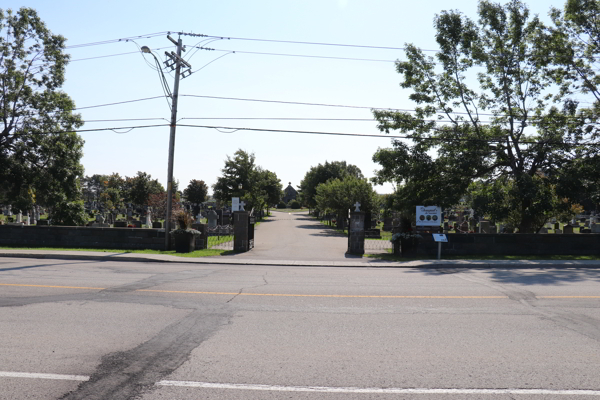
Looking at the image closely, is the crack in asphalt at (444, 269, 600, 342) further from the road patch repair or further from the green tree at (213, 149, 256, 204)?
the green tree at (213, 149, 256, 204)

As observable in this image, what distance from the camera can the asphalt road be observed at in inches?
179

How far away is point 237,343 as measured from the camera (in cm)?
600

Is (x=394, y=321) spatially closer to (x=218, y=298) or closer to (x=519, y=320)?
(x=519, y=320)

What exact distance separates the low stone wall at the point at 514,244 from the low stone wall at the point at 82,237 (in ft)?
40.5

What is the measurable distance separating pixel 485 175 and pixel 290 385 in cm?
2140

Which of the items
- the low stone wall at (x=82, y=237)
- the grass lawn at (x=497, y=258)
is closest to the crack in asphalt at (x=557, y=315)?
the grass lawn at (x=497, y=258)

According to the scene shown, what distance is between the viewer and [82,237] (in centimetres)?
2161

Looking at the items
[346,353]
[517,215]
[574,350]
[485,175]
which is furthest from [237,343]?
[517,215]

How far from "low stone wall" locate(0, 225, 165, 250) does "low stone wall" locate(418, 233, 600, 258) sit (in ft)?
40.5

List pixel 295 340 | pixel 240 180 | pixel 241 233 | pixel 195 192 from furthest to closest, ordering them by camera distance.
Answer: pixel 195 192 → pixel 240 180 → pixel 241 233 → pixel 295 340

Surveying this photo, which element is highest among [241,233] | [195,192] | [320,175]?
[320,175]

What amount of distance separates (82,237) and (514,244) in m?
19.7

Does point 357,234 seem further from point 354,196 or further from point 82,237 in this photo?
point 354,196

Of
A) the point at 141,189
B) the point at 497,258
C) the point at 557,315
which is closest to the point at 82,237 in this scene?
the point at 497,258
